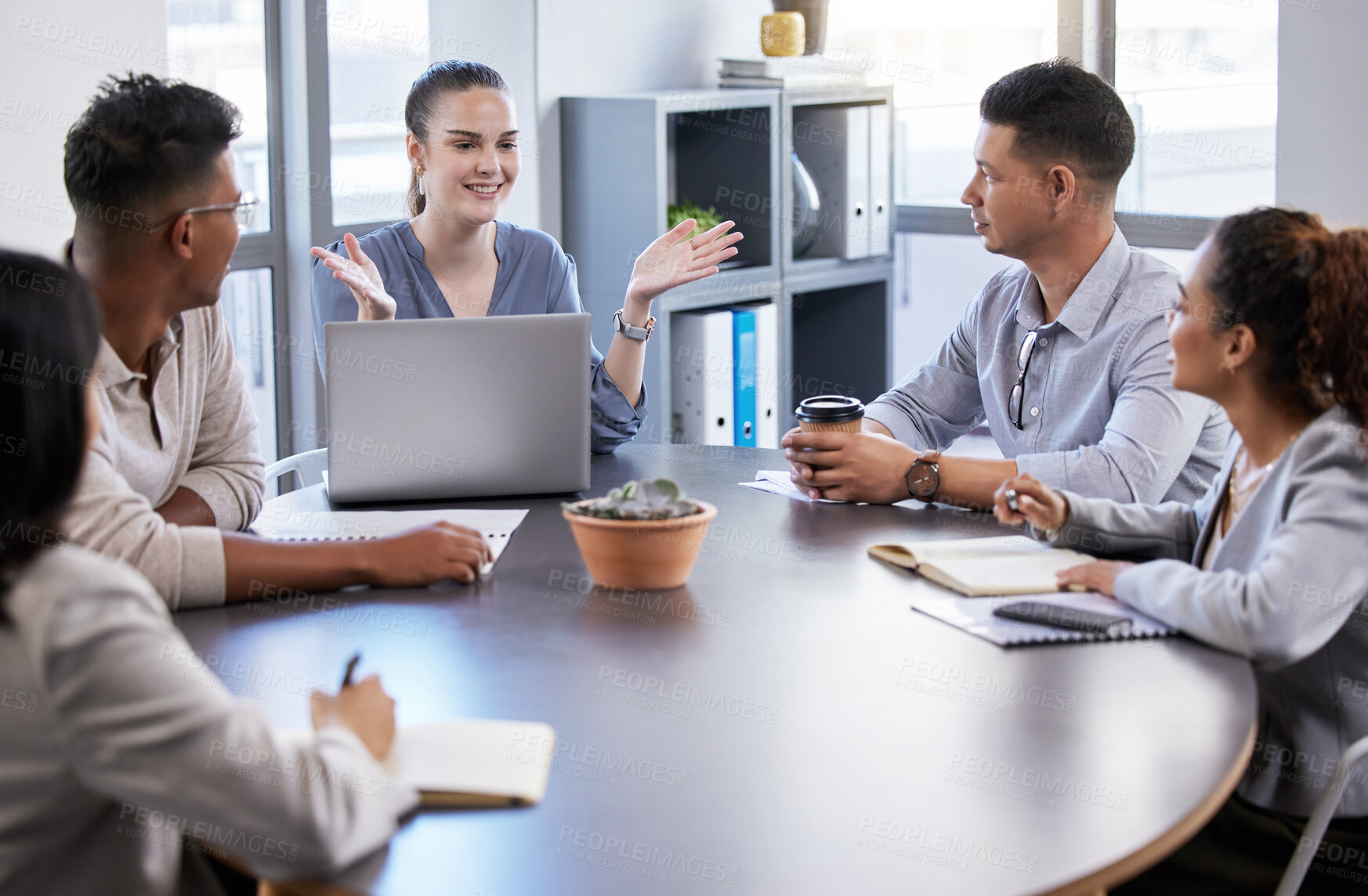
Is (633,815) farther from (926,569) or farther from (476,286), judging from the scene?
(476,286)

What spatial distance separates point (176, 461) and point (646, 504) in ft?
2.28

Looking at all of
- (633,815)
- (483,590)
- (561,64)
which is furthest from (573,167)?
(633,815)

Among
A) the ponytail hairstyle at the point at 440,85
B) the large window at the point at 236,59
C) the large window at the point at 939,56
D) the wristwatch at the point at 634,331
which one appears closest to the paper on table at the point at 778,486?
the wristwatch at the point at 634,331

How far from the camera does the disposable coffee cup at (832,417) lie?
200cm

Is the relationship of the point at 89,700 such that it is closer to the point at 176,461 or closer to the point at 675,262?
the point at 176,461

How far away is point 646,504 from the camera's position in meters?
1.61

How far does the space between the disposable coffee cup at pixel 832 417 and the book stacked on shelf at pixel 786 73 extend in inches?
84.7

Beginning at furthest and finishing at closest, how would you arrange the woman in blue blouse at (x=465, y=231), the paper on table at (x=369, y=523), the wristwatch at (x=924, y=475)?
1. the woman in blue blouse at (x=465, y=231)
2. the wristwatch at (x=924, y=475)
3. the paper on table at (x=369, y=523)

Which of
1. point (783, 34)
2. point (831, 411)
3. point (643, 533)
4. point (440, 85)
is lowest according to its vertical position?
point (643, 533)

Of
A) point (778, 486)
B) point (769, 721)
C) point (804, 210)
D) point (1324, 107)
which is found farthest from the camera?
point (804, 210)

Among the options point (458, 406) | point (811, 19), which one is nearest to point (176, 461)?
point (458, 406)

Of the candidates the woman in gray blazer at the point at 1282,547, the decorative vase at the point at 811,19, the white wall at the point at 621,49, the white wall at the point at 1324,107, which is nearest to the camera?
the woman in gray blazer at the point at 1282,547

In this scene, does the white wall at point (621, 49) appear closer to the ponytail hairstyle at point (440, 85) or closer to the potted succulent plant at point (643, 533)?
the ponytail hairstyle at point (440, 85)

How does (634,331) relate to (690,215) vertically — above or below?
below
